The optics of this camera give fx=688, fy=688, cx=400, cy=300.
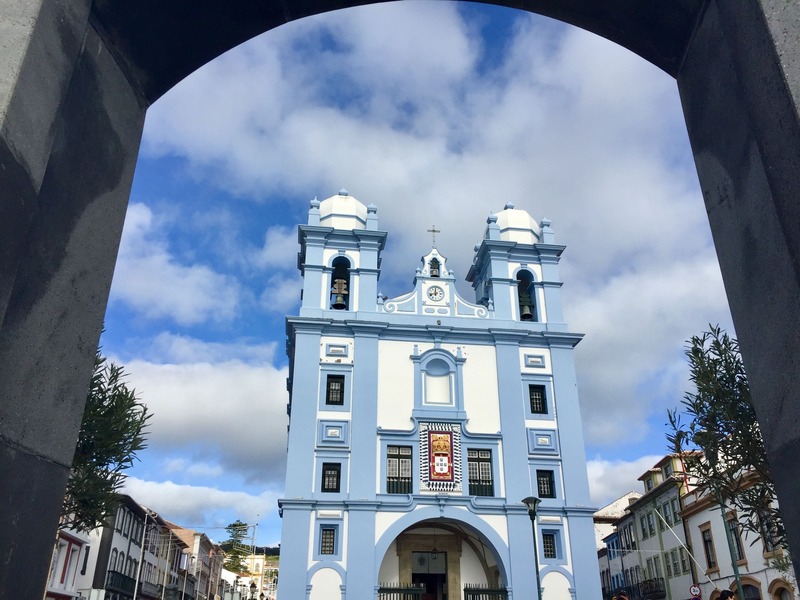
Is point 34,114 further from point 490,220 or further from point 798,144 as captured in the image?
point 490,220

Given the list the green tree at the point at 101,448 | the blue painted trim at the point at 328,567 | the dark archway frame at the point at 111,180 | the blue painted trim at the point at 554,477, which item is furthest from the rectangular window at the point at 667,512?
the dark archway frame at the point at 111,180

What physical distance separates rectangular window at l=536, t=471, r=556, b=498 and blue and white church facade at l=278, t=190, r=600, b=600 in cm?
8

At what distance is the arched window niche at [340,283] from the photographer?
28688 mm

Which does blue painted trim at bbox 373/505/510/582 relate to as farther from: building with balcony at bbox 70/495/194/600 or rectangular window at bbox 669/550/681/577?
rectangular window at bbox 669/550/681/577

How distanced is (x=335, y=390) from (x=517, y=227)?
11.4 meters

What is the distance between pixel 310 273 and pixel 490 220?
862 cm

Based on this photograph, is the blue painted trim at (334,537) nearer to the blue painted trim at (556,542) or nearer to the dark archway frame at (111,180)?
the blue painted trim at (556,542)

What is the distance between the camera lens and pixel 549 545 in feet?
81.8

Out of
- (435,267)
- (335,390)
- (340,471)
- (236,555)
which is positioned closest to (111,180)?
(340,471)

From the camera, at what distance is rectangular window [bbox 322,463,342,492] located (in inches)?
982

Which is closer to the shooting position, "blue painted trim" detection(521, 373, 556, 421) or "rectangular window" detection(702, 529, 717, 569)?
"blue painted trim" detection(521, 373, 556, 421)

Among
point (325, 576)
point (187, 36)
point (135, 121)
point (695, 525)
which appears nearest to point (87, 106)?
point (135, 121)

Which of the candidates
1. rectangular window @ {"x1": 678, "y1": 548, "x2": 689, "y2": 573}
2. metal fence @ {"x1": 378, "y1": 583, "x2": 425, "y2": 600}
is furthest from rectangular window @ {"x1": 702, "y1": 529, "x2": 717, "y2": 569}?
metal fence @ {"x1": 378, "y1": 583, "x2": 425, "y2": 600}

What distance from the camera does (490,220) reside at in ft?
102
